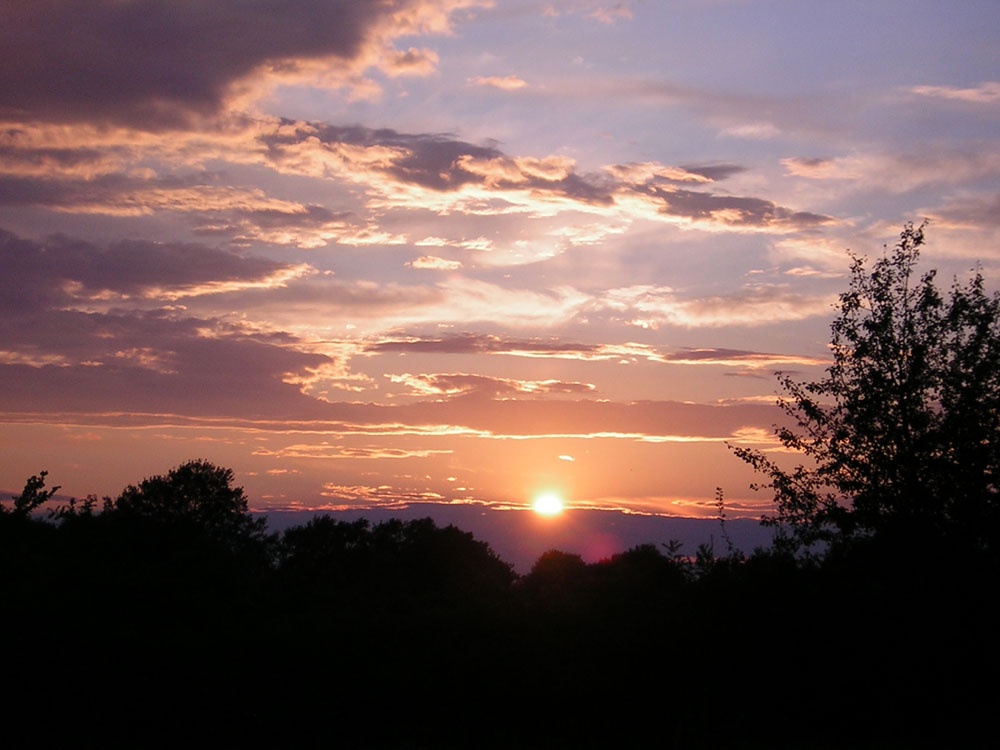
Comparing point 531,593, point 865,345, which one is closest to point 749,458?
point 865,345

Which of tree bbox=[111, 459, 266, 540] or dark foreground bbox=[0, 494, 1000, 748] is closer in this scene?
dark foreground bbox=[0, 494, 1000, 748]

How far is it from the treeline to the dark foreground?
32 millimetres

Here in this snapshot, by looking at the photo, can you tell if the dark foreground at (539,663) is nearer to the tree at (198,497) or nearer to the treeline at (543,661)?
the treeline at (543,661)

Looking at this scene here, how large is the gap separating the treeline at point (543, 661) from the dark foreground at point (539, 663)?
0.03 m

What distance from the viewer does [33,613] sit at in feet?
49.1

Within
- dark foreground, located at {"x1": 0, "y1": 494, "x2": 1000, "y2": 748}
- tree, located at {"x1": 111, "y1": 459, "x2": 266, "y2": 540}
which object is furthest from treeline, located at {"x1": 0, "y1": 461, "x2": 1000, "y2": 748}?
tree, located at {"x1": 111, "y1": 459, "x2": 266, "y2": 540}

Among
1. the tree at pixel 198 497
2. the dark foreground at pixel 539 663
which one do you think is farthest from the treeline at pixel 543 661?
the tree at pixel 198 497

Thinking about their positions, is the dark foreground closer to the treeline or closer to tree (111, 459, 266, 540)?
the treeline

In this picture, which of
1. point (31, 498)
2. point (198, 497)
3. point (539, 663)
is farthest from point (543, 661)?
point (198, 497)

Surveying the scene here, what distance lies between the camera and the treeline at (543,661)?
45.1ft

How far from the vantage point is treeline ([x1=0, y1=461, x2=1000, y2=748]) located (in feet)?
45.1

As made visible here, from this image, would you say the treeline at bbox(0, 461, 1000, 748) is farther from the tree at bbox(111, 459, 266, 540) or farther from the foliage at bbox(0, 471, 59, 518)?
the tree at bbox(111, 459, 266, 540)

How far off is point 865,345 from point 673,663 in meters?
9.46

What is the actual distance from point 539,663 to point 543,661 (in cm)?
7
